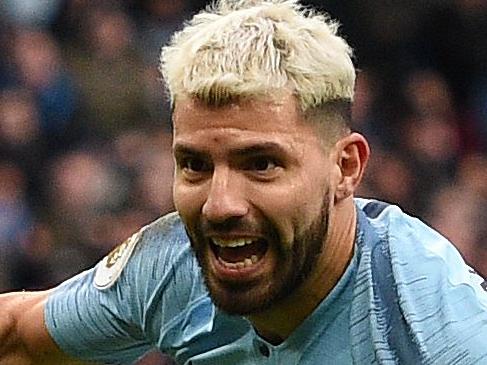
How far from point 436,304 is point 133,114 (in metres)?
3.96

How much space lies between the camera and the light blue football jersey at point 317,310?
2430 mm

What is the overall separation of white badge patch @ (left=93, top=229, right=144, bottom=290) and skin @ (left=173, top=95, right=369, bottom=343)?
1.23ft

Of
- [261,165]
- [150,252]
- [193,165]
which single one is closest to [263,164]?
[261,165]

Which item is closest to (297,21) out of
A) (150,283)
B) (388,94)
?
(150,283)

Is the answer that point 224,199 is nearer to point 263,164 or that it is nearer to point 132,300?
point 263,164

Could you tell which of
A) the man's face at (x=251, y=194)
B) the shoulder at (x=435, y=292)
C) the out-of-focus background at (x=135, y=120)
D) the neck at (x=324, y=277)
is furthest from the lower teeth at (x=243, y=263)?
the out-of-focus background at (x=135, y=120)

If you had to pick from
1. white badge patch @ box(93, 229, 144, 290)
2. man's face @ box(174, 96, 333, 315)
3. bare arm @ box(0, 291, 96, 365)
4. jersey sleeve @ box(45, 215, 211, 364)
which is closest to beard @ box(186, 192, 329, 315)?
man's face @ box(174, 96, 333, 315)

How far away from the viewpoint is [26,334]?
9.95 ft

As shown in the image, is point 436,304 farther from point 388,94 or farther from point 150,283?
point 388,94

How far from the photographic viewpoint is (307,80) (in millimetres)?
2479

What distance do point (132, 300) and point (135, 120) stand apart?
3.44m

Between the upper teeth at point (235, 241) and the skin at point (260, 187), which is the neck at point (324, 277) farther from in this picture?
the upper teeth at point (235, 241)

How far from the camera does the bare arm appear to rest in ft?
9.89

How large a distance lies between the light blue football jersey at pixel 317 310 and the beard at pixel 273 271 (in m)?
0.10
